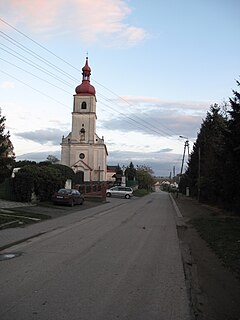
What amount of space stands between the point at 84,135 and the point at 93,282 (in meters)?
90.4

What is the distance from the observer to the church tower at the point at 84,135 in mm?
96375

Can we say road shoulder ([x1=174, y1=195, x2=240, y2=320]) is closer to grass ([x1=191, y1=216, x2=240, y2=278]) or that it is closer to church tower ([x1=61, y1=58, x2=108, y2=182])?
grass ([x1=191, y1=216, x2=240, y2=278])

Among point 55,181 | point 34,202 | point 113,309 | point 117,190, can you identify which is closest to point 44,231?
point 113,309

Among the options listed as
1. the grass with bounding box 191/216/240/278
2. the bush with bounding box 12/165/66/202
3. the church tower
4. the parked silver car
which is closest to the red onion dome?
the church tower

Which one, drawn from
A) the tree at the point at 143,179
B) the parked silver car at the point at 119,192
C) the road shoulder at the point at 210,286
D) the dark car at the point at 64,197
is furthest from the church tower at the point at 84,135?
the road shoulder at the point at 210,286

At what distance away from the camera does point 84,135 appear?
97.4m

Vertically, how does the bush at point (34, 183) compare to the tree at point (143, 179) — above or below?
below

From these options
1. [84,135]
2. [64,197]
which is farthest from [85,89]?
[64,197]

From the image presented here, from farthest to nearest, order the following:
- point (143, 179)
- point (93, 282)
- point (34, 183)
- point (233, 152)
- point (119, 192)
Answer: point (143, 179) < point (119, 192) < point (34, 183) < point (233, 152) < point (93, 282)

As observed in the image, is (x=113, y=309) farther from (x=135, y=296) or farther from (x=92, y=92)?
(x=92, y=92)

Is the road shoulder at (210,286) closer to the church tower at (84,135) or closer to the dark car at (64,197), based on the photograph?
the dark car at (64,197)

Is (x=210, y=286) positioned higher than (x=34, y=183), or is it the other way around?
(x=34, y=183)

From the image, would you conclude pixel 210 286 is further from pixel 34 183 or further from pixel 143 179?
pixel 143 179

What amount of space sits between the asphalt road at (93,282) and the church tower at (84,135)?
8307 centimetres
